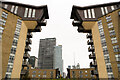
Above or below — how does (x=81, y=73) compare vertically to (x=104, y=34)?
below

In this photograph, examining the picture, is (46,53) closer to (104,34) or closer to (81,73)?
(81,73)

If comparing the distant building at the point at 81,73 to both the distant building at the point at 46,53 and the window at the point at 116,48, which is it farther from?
the window at the point at 116,48

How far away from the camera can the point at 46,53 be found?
120 m

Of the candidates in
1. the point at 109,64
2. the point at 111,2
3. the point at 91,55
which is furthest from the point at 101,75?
the point at 111,2

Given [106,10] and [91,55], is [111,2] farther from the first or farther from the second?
[91,55]

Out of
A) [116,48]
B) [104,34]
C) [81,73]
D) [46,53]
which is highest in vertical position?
[104,34]

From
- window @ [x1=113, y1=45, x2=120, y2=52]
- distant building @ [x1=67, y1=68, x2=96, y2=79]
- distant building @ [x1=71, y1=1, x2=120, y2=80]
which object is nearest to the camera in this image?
distant building @ [x1=71, y1=1, x2=120, y2=80]

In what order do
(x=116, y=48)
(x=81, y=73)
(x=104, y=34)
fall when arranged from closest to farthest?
(x=116, y=48)
(x=104, y=34)
(x=81, y=73)

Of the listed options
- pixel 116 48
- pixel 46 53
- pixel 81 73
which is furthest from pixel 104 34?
pixel 46 53

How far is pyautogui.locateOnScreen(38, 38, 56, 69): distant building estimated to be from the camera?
113938 millimetres

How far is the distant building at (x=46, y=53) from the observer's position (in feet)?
374

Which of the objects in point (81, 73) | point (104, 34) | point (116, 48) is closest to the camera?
point (116, 48)

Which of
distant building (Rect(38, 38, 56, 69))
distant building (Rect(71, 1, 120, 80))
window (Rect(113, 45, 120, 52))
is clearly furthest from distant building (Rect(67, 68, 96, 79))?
window (Rect(113, 45, 120, 52))

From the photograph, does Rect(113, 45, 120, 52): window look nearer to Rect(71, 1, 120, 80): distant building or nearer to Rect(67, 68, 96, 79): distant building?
Rect(71, 1, 120, 80): distant building
